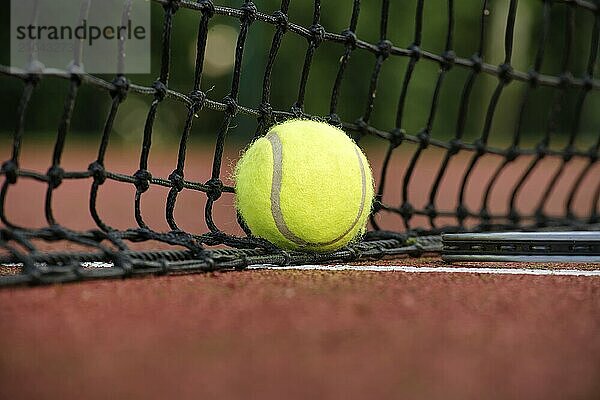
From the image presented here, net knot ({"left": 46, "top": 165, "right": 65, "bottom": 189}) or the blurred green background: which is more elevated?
the blurred green background

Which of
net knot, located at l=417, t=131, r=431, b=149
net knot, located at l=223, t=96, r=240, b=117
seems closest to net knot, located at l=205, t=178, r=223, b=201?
Answer: net knot, located at l=223, t=96, r=240, b=117

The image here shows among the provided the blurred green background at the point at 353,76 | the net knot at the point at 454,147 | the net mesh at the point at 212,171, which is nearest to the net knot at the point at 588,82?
the net mesh at the point at 212,171

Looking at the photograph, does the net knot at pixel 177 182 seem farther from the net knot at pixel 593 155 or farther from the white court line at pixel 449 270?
the net knot at pixel 593 155

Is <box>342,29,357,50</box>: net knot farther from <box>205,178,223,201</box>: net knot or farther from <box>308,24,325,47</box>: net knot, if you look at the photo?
<box>205,178,223,201</box>: net knot

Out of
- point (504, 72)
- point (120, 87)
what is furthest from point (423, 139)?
point (120, 87)

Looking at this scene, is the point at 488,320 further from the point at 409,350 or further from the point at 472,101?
the point at 472,101

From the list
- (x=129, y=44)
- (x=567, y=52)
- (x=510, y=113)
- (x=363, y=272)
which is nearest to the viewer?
(x=363, y=272)

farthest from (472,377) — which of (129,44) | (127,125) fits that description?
(127,125)

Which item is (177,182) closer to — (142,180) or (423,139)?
(142,180)
